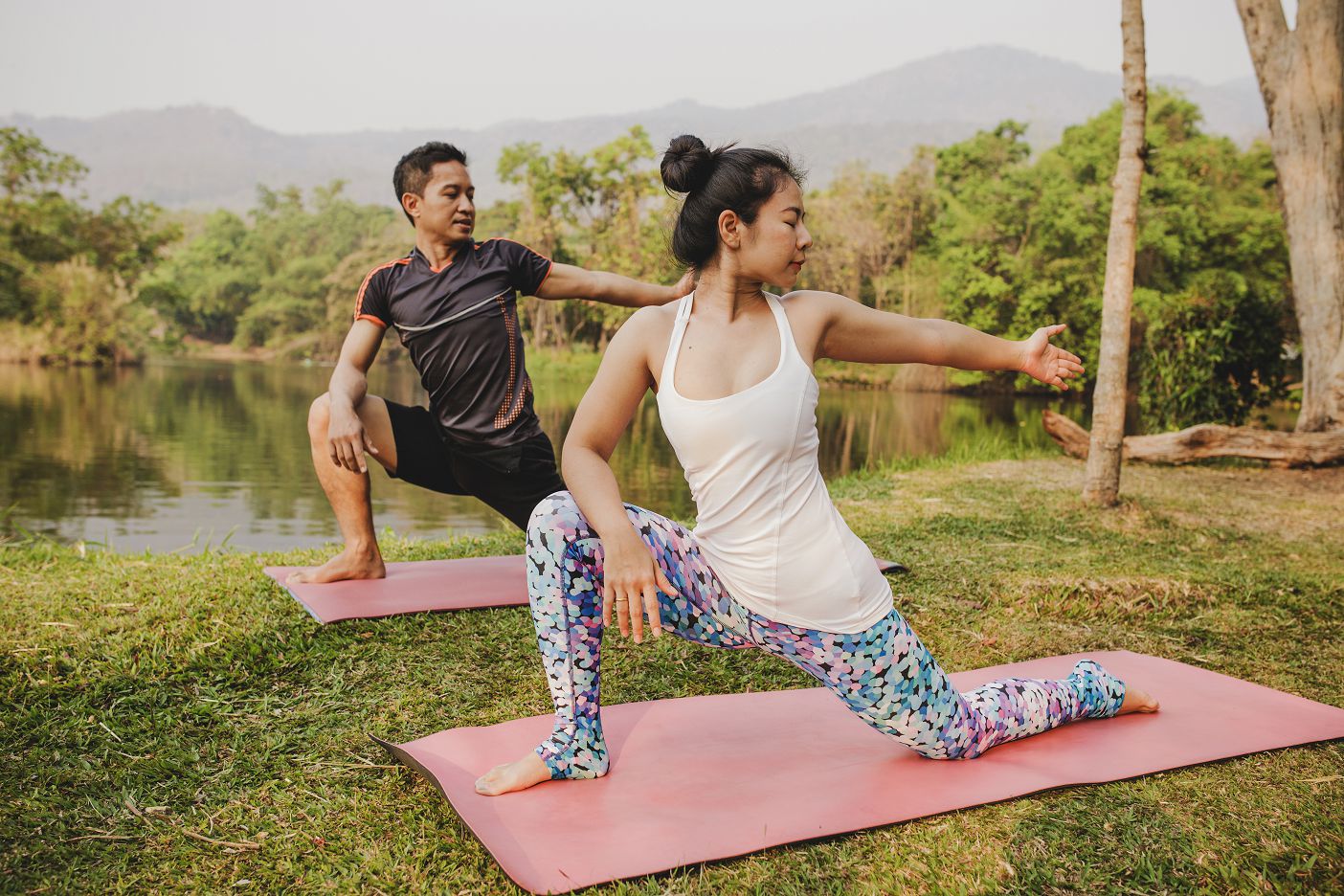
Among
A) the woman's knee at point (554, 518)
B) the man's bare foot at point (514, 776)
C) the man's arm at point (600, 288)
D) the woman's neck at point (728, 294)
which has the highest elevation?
the man's arm at point (600, 288)

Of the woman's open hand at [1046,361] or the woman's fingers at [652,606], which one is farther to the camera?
the woman's open hand at [1046,361]

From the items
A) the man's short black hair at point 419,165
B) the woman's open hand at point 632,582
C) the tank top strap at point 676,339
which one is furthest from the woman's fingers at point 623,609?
the man's short black hair at point 419,165

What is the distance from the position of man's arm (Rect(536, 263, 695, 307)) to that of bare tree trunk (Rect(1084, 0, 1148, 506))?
3.12 m

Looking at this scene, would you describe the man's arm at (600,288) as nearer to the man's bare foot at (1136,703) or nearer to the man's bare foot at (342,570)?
the man's bare foot at (342,570)

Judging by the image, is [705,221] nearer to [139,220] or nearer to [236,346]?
[139,220]

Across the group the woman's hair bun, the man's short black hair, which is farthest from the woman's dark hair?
the man's short black hair

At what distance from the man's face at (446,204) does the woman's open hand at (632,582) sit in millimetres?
1968

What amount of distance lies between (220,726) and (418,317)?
152 centimetres

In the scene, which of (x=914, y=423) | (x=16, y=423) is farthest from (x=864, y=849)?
(x=16, y=423)

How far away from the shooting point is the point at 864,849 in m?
2.05

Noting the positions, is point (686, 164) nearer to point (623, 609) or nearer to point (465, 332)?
point (623, 609)

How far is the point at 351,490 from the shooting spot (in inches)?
145

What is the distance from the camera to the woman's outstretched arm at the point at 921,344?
2.20 meters

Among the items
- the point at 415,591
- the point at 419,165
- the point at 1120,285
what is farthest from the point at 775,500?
the point at 1120,285
